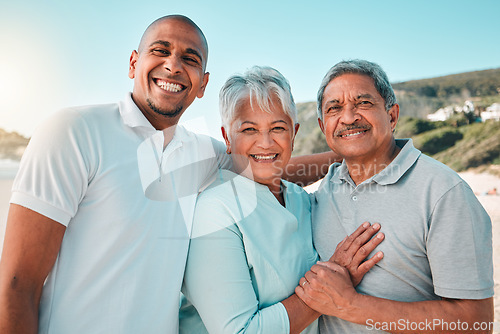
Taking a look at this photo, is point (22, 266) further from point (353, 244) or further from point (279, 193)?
point (353, 244)

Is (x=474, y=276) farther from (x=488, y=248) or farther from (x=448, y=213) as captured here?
(x=448, y=213)

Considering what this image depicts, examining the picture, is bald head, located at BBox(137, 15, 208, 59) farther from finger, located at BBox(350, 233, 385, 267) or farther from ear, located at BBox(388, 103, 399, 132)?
finger, located at BBox(350, 233, 385, 267)

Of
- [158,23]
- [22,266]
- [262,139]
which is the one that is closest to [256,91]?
[262,139]

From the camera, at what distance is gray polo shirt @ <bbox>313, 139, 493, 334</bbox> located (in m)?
1.79

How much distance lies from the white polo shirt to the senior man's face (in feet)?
3.74

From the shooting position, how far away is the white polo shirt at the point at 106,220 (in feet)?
5.21

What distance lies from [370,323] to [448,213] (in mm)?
702

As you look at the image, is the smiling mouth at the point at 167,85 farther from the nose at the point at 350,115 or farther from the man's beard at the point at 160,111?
the nose at the point at 350,115

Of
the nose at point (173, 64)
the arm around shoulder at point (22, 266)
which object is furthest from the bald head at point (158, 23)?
the arm around shoulder at point (22, 266)

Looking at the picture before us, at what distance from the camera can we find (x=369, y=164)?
234cm

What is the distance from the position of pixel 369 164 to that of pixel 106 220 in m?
1.64

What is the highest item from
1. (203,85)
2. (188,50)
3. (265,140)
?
(188,50)

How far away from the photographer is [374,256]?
1957mm

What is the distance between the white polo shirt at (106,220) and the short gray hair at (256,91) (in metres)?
0.54
